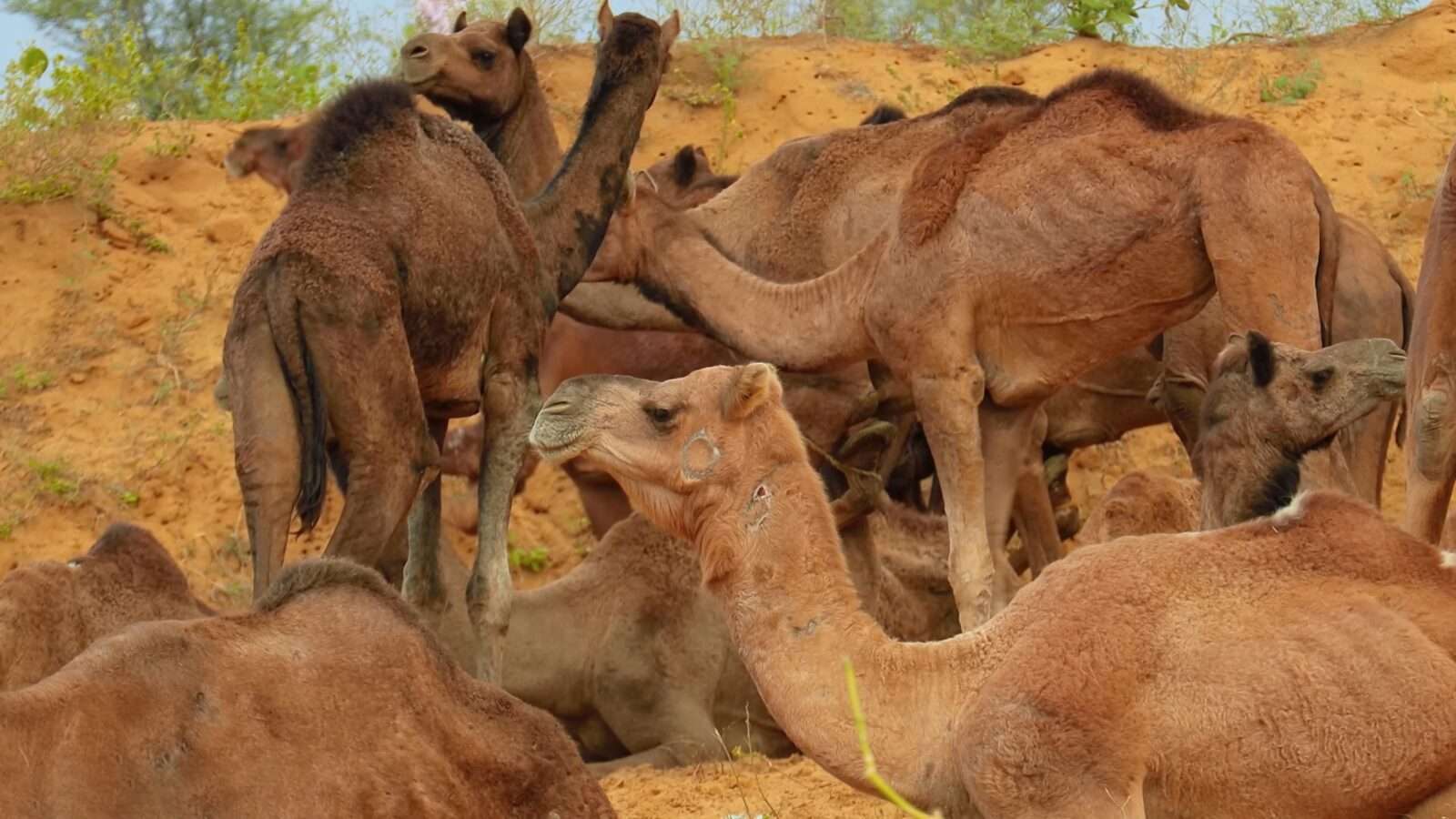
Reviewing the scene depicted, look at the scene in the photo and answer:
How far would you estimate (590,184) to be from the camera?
10.4m

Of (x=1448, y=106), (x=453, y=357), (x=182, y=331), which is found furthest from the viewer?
(x=1448, y=106)

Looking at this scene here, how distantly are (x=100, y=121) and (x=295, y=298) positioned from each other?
572 cm

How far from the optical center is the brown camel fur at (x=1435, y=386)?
808 cm

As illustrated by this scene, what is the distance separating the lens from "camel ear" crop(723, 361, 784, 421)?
21.2 feet

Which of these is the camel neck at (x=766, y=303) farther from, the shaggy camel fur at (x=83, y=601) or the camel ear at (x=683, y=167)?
the shaggy camel fur at (x=83, y=601)

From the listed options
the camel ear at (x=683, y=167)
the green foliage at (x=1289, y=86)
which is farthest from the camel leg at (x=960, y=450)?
the green foliage at (x=1289, y=86)

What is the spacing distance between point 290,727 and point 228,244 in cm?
799

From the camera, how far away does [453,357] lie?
357 inches

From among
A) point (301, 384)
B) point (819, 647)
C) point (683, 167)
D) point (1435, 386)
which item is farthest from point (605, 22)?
point (819, 647)

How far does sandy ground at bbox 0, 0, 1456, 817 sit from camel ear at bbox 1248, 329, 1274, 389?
4.59 metres

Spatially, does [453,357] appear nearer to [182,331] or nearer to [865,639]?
[865,639]

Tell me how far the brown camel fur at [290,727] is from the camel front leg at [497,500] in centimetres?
267

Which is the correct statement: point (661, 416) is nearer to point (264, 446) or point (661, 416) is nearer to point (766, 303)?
point (264, 446)

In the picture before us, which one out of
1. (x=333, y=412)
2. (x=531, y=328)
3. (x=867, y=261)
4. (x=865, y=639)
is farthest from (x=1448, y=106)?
(x=865, y=639)
